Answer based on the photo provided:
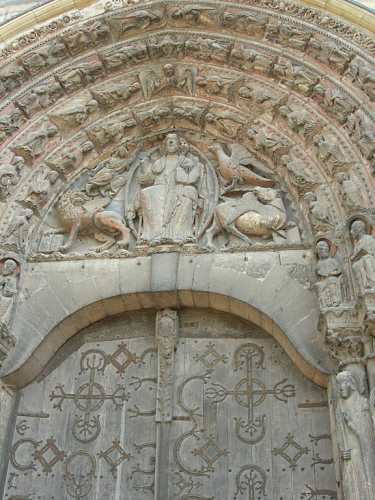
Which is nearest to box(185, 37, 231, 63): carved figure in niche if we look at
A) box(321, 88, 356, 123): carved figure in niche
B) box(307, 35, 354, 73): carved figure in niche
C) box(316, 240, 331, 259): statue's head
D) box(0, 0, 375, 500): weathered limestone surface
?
box(0, 0, 375, 500): weathered limestone surface

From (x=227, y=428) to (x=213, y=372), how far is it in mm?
597

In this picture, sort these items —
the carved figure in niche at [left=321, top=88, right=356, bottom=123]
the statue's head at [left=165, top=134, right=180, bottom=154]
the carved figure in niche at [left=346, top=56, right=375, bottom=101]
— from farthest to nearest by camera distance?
the statue's head at [left=165, top=134, right=180, bottom=154] < the carved figure in niche at [left=321, top=88, right=356, bottom=123] < the carved figure in niche at [left=346, top=56, right=375, bottom=101]

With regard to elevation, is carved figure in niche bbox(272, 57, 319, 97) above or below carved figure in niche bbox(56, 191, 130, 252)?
above

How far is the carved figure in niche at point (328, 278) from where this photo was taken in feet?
19.0

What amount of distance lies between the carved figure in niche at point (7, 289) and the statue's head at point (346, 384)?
3.21 meters

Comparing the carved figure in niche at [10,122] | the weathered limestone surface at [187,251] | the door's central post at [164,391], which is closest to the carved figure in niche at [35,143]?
the weathered limestone surface at [187,251]

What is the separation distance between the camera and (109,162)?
774cm

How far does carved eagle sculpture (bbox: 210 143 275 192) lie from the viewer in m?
7.25

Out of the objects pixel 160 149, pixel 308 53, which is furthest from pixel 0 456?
pixel 308 53

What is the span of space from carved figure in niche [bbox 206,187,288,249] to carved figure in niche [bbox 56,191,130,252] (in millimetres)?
1053

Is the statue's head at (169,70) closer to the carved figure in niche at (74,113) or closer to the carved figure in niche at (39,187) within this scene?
the carved figure in niche at (74,113)

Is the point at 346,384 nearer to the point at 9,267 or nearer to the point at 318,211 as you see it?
the point at 318,211

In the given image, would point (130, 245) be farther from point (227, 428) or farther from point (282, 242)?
point (227, 428)

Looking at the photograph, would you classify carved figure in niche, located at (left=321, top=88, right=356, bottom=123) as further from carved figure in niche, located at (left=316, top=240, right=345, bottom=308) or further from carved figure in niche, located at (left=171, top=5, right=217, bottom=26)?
carved figure in niche, located at (left=171, top=5, right=217, bottom=26)
